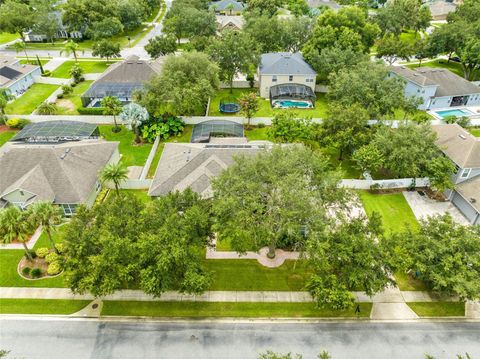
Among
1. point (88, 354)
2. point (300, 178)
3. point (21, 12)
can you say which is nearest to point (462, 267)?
point (300, 178)

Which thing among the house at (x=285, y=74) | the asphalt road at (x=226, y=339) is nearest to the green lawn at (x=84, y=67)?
the house at (x=285, y=74)

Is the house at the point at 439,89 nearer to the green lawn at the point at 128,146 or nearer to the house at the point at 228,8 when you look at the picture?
the green lawn at the point at 128,146

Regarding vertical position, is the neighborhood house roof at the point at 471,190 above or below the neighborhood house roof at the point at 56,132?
below

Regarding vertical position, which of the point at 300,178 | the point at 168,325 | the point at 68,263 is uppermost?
the point at 300,178

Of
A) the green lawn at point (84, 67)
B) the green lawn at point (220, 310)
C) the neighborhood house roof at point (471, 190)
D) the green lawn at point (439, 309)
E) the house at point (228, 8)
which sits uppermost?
the house at point (228, 8)

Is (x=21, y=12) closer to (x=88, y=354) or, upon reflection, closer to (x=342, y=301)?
(x=88, y=354)

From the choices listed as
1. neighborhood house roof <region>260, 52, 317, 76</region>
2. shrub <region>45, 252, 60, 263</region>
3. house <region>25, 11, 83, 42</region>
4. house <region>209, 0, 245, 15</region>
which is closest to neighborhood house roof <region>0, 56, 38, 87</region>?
house <region>25, 11, 83, 42</region>
